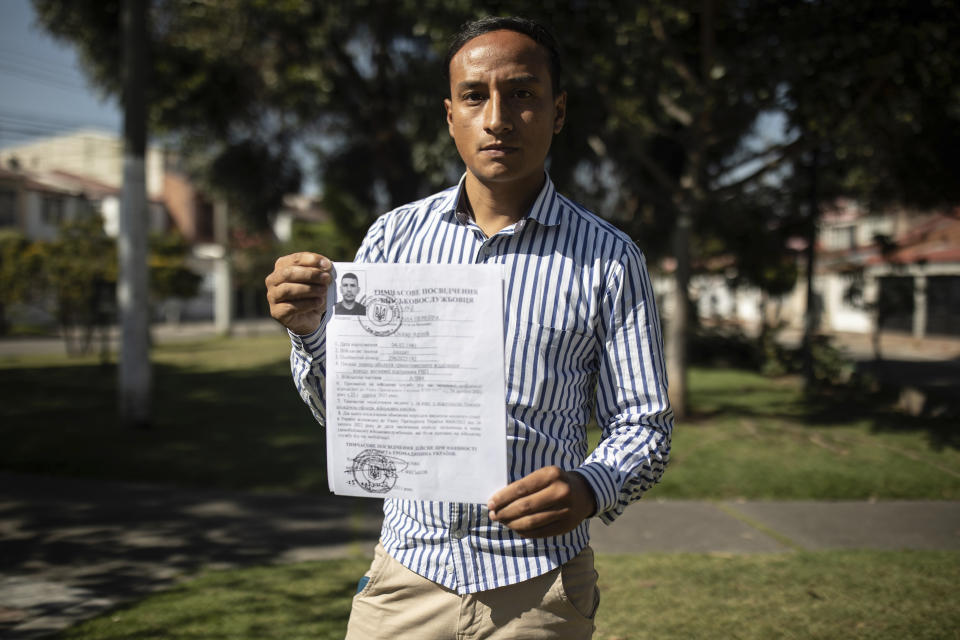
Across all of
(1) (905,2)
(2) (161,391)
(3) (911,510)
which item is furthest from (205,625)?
(2) (161,391)

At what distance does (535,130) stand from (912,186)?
1012 cm

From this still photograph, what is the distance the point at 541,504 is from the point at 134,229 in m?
8.22

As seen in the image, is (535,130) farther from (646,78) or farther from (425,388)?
(646,78)

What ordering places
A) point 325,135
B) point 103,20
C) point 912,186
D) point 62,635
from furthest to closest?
point 325,135 < point 103,20 < point 912,186 < point 62,635

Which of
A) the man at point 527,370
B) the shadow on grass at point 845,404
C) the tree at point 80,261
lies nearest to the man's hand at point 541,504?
the man at point 527,370

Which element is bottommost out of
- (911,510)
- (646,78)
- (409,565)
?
(911,510)

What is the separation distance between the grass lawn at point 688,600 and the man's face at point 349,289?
272 centimetres

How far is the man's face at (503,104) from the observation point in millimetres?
1624

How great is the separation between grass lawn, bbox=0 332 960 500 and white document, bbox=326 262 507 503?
5248mm

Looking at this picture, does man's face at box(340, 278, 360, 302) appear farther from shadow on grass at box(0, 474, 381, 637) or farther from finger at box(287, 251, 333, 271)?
shadow on grass at box(0, 474, 381, 637)

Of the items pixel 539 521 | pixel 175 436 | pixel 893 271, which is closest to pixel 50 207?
pixel 175 436

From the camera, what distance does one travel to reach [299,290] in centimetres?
149

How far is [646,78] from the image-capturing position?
8.80m
